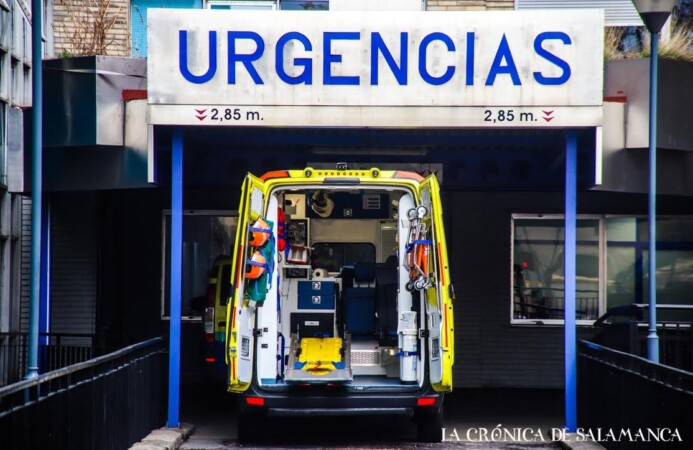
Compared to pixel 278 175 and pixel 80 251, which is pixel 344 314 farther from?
pixel 80 251

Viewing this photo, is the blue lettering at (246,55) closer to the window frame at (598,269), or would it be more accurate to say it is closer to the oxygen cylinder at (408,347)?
the oxygen cylinder at (408,347)

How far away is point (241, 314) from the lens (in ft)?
35.5

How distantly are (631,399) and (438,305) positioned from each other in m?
2.08

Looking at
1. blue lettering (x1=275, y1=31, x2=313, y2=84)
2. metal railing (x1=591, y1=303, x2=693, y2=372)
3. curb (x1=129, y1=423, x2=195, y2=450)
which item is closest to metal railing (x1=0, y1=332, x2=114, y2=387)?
curb (x1=129, y1=423, x2=195, y2=450)

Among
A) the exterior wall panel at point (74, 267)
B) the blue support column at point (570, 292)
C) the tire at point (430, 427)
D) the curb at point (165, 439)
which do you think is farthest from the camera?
the exterior wall panel at point (74, 267)

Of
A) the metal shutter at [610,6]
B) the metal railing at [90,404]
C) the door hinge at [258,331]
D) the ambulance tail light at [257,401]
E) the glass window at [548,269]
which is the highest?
the metal shutter at [610,6]

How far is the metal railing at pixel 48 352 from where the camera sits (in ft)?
42.4

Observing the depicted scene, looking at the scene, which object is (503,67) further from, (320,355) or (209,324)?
(209,324)

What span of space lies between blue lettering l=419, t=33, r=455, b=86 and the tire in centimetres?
355

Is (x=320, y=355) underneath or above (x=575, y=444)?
above

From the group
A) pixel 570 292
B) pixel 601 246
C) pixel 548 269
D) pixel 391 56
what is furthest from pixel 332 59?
pixel 601 246

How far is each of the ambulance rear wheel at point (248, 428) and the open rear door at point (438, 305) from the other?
6.52 ft

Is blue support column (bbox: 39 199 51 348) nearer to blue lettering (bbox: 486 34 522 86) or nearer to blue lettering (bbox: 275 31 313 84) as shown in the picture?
blue lettering (bbox: 275 31 313 84)

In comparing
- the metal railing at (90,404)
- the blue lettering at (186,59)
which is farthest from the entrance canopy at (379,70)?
the metal railing at (90,404)
